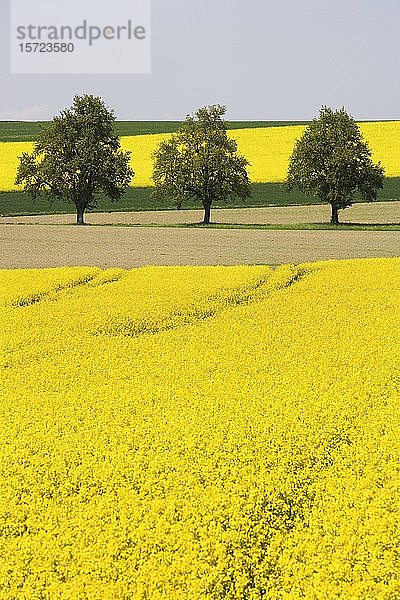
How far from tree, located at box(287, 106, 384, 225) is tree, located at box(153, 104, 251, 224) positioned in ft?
13.0

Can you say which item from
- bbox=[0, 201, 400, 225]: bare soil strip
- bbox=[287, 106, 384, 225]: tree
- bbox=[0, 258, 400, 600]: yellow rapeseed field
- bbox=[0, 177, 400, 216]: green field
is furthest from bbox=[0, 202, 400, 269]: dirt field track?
bbox=[0, 258, 400, 600]: yellow rapeseed field

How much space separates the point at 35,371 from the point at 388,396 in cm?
447

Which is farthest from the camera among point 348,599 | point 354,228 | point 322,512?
point 354,228

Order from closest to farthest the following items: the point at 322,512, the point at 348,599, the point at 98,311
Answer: the point at 348,599
the point at 322,512
the point at 98,311

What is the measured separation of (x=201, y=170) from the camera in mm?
55344

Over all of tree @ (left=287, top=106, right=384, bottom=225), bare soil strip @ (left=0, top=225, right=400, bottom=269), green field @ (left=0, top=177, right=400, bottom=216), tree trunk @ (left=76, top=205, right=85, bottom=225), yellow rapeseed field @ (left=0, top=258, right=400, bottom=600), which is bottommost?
yellow rapeseed field @ (left=0, top=258, right=400, bottom=600)

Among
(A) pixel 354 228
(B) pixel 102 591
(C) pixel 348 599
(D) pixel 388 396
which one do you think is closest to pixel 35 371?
(D) pixel 388 396

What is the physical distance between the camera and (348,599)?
189 inches

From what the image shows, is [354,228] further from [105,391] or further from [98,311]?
[105,391]

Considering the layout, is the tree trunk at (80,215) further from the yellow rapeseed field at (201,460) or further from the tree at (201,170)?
the yellow rapeseed field at (201,460)

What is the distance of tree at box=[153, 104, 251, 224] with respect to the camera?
55.0 m

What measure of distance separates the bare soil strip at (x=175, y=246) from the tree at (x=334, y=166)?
8768 millimetres

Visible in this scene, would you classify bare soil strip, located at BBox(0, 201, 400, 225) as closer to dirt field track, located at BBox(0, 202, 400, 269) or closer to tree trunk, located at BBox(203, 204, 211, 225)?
dirt field track, located at BBox(0, 202, 400, 269)

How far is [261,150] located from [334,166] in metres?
30.9
